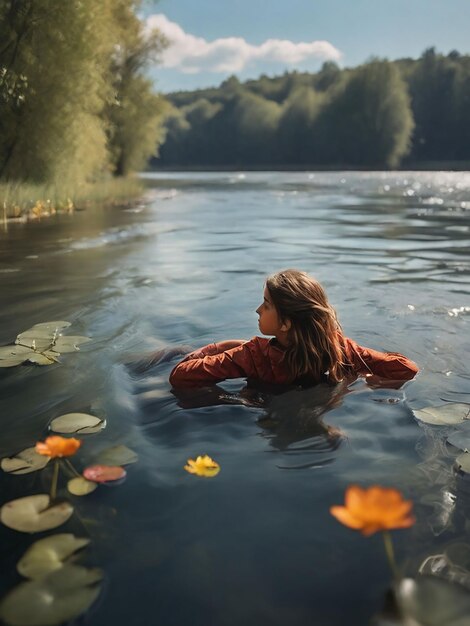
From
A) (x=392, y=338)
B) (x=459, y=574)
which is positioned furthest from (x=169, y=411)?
(x=392, y=338)

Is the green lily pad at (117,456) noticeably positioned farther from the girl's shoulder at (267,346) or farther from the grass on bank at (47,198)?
the grass on bank at (47,198)

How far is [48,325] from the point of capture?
5488mm

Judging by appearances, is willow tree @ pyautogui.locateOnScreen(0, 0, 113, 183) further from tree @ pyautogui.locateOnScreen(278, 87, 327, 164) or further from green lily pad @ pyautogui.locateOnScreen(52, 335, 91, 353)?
tree @ pyautogui.locateOnScreen(278, 87, 327, 164)

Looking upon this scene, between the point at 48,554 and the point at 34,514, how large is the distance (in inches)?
10.3

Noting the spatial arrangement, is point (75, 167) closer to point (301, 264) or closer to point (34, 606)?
point (301, 264)

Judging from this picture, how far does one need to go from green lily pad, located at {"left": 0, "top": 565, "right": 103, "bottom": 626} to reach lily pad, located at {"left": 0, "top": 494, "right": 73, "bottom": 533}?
269 mm

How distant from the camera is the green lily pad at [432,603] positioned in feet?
5.66

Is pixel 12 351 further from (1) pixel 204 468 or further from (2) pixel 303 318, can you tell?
(1) pixel 204 468

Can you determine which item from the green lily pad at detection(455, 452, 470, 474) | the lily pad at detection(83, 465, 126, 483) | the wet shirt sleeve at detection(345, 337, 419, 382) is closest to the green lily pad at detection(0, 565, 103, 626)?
the lily pad at detection(83, 465, 126, 483)

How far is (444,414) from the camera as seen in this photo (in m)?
3.57

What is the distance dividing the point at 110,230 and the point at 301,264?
6200mm

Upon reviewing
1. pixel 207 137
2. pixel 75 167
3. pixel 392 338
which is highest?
pixel 207 137

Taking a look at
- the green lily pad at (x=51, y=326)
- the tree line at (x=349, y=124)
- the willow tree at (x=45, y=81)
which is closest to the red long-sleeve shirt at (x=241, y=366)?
the green lily pad at (x=51, y=326)

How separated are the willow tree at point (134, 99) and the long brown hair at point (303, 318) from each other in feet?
84.6
